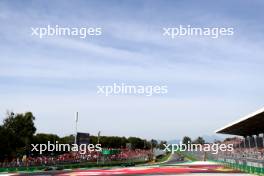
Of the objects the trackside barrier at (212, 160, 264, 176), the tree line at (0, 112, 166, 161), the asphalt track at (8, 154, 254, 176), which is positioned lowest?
the asphalt track at (8, 154, 254, 176)

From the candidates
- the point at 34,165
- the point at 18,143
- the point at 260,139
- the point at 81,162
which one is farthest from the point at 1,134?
the point at 260,139

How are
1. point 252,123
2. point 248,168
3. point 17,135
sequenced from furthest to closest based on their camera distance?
point 17,135 < point 252,123 < point 248,168

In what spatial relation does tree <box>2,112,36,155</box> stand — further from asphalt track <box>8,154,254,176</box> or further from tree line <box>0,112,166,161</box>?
asphalt track <box>8,154,254,176</box>

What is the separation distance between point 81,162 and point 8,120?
26.5m

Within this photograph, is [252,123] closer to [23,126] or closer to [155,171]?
[155,171]

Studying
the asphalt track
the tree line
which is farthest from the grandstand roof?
the tree line

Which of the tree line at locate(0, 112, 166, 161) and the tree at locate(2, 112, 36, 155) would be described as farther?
the tree at locate(2, 112, 36, 155)

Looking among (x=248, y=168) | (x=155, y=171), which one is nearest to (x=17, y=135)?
(x=155, y=171)

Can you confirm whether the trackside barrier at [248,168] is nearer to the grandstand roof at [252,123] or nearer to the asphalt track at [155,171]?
the asphalt track at [155,171]

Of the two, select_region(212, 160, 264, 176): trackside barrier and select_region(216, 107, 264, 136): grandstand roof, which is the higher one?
select_region(216, 107, 264, 136): grandstand roof

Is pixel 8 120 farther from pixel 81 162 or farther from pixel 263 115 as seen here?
pixel 263 115

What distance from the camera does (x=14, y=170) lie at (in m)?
52.2

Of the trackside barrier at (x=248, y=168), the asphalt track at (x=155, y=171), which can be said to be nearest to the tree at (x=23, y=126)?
the asphalt track at (x=155, y=171)

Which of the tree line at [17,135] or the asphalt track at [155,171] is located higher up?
the tree line at [17,135]
